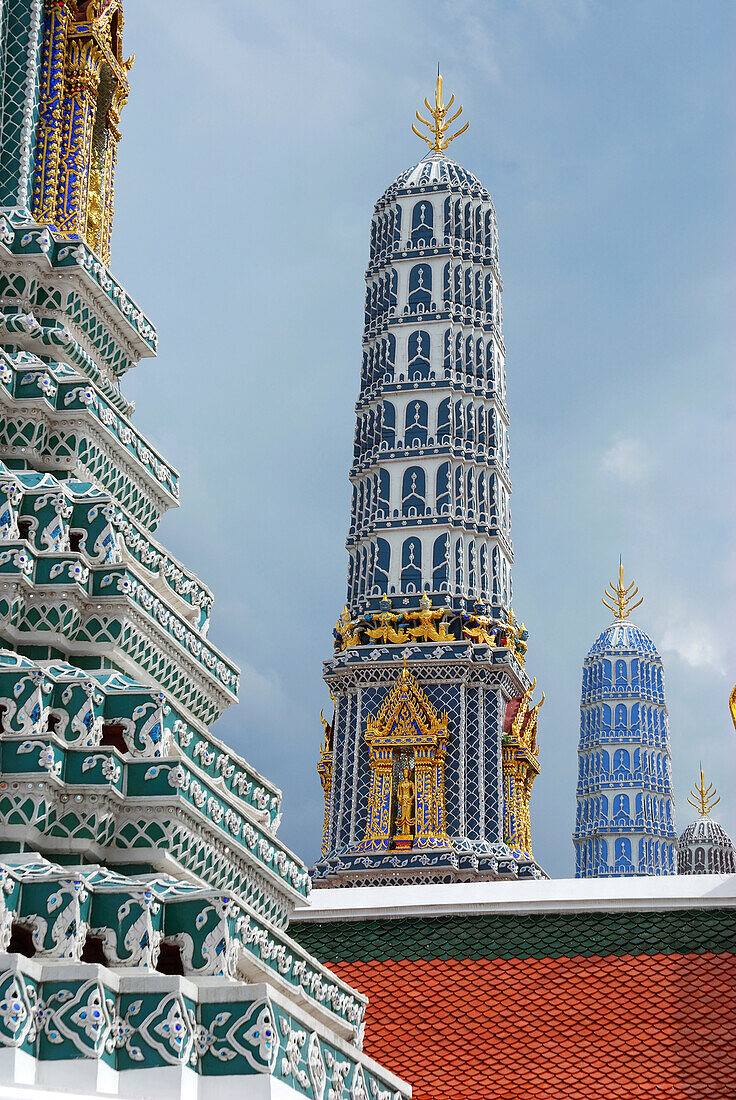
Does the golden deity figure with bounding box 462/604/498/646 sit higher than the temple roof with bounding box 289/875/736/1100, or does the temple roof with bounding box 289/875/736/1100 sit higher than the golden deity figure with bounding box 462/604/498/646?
the golden deity figure with bounding box 462/604/498/646

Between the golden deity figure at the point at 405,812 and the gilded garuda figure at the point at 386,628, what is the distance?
2691 millimetres

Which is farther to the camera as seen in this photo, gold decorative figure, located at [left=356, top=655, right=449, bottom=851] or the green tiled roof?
gold decorative figure, located at [left=356, top=655, right=449, bottom=851]

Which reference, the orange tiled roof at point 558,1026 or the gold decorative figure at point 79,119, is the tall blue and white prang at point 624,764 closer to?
the orange tiled roof at point 558,1026

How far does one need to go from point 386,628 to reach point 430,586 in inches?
54.0

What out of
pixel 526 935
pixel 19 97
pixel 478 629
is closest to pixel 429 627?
pixel 478 629

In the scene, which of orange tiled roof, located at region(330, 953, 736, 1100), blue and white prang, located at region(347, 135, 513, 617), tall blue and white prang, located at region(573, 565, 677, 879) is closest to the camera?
orange tiled roof, located at region(330, 953, 736, 1100)

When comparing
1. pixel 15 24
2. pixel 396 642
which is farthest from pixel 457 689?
pixel 15 24

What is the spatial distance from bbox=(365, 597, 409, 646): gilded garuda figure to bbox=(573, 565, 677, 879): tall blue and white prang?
24.2 m

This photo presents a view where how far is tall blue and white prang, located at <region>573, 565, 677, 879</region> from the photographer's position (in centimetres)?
5862

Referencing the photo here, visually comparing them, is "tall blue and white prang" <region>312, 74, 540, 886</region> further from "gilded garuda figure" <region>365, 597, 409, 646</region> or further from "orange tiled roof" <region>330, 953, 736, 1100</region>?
"orange tiled roof" <region>330, 953, 736, 1100</region>

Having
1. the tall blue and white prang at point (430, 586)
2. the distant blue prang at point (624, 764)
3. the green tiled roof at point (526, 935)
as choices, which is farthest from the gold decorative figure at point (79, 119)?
the distant blue prang at point (624, 764)

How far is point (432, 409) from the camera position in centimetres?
3847

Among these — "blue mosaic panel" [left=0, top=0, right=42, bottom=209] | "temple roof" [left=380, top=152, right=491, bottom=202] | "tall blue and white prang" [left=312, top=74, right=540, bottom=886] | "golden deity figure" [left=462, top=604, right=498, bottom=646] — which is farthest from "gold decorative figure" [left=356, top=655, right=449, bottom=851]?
"blue mosaic panel" [left=0, top=0, right=42, bottom=209]

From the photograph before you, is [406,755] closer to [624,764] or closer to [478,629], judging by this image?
[478,629]
